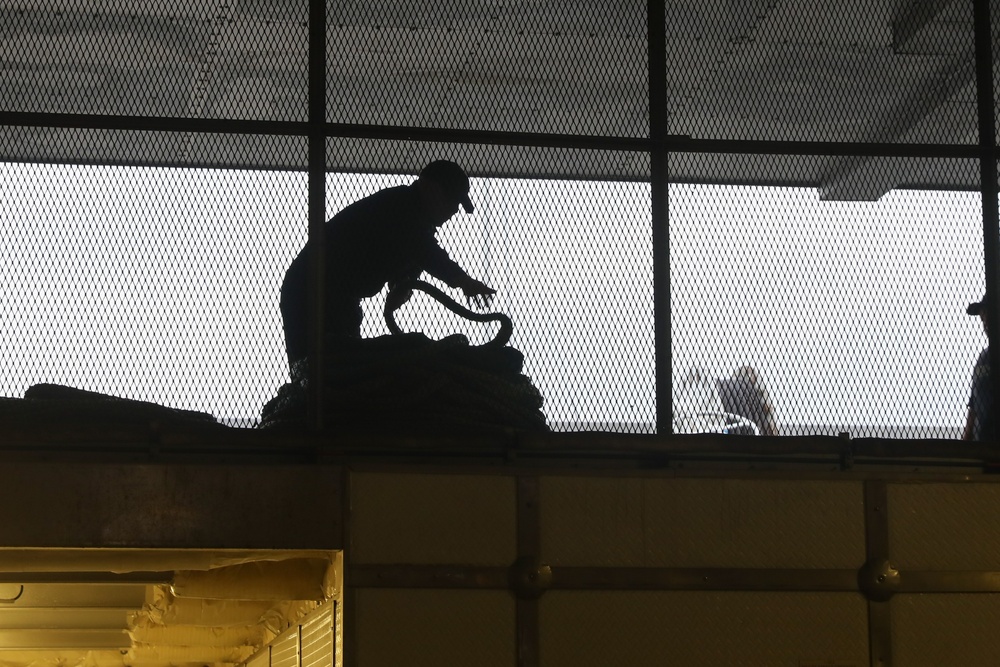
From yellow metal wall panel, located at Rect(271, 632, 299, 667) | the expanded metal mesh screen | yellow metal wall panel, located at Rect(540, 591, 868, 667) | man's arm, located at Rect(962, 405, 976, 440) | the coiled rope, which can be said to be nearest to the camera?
yellow metal wall panel, located at Rect(540, 591, 868, 667)

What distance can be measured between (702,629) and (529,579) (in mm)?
659

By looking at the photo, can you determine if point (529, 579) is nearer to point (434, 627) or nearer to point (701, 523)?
point (434, 627)

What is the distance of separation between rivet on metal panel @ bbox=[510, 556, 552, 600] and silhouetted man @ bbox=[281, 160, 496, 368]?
1.04m

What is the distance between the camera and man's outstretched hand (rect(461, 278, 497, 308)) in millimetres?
5270

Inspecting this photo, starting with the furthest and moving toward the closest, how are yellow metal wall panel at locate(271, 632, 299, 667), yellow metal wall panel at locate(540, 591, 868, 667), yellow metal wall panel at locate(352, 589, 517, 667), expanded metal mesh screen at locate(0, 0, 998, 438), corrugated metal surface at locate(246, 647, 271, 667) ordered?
corrugated metal surface at locate(246, 647, 271, 667), yellow metal wall panel at locate(271, 632, 299, 667), expanded metal mesh screen at locate(0, 0, 998, 438), yellow metal wall panel at locate(540, 591, 868, 667), yellow metal wall panel at locate(352, 589, 517, 667)

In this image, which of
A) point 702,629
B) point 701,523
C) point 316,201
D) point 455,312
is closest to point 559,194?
point 455,312

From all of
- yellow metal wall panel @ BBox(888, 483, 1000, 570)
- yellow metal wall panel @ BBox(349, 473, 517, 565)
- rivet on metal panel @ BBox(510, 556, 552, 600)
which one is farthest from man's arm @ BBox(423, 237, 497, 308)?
yellow metal wall panel @ BBox(888, 483, 1000, 570)

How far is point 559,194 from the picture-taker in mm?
5363

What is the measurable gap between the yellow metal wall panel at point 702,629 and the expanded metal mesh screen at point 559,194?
0.68 meters

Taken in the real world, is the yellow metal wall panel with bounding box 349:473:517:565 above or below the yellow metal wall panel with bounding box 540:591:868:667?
above

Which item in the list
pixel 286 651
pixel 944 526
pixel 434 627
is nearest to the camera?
pixel 434 627

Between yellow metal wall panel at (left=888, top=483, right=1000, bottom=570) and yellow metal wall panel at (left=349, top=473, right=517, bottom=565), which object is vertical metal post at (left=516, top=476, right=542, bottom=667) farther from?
yellow metal wall panel at (left=888, top=483, right=1000, bottom=570)

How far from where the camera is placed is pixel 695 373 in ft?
17.4

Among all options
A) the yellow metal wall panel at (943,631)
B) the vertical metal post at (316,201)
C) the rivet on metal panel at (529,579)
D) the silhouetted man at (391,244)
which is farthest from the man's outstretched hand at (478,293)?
the yellow metal wall panel at (943,631)
